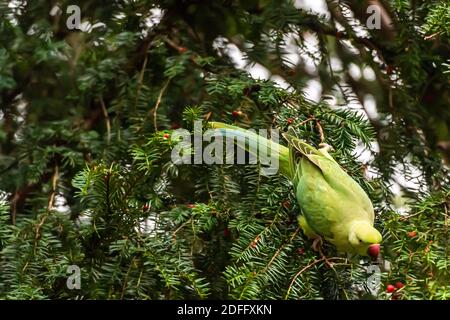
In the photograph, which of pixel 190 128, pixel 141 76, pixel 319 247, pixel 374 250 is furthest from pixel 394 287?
pixel 141 76

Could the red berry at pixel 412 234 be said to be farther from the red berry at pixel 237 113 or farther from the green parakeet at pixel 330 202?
the red berry at pixel 237 113

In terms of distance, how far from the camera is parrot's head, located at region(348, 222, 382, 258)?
5.09 feet

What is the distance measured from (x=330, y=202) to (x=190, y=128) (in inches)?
16.4

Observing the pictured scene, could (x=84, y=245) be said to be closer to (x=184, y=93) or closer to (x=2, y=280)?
(x=2, y=280)

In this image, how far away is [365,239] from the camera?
155cm

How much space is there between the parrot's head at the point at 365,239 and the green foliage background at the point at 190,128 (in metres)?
0.06

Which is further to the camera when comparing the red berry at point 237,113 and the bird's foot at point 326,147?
the red berry at point 237,113

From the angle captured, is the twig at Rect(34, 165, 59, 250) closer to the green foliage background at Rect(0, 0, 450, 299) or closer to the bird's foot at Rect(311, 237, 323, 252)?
the green foliage background at Rect(0, 0, 450, 299)

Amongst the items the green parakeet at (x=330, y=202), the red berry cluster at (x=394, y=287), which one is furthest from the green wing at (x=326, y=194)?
the red berry cluster at (x=394, y=287)

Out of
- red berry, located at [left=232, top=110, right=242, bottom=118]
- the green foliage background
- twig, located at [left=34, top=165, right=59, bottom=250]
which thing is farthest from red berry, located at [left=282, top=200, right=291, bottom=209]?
twig, located at [left=34, top=165, right=59, bottom=250]

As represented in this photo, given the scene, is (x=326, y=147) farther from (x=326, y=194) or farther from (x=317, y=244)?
(x=317, y=244)

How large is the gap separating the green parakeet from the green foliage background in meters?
0.07

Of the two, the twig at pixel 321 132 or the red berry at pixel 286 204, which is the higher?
the twig at pixel 321 132

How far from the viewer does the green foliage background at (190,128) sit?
5.36ft
